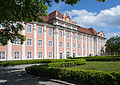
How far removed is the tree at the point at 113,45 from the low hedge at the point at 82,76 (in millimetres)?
56683

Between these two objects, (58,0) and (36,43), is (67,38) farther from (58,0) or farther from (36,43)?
(58,0)

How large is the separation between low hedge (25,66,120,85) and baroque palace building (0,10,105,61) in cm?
1583

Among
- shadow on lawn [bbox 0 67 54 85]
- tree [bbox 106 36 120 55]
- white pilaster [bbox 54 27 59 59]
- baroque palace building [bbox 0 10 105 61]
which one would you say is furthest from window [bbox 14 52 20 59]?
tree [bbox 106 36 120 55]

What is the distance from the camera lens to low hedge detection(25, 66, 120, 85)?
19.2 ft

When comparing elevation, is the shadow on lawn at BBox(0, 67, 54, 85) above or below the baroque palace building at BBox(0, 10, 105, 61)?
below

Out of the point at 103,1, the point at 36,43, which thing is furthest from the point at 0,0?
the point at 36,43

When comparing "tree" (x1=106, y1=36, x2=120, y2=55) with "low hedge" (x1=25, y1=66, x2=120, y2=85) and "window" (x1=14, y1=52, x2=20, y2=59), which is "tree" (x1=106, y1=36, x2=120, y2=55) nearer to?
"window" (x1=14, y1=52, x2=20, y2=59)

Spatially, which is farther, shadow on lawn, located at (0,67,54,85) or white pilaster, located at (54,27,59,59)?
white pilaster, located at (54,27,59,59)

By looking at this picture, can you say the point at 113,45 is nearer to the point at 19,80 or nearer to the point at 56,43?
the point at 56,43

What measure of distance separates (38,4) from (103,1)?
5.20 metres

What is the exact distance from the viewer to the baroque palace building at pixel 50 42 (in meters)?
23.5

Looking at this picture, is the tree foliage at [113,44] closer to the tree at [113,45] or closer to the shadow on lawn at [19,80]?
the tree at [113,45]

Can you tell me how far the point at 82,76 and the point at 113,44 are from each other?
195 ft

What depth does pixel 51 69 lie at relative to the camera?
8.73 metres
